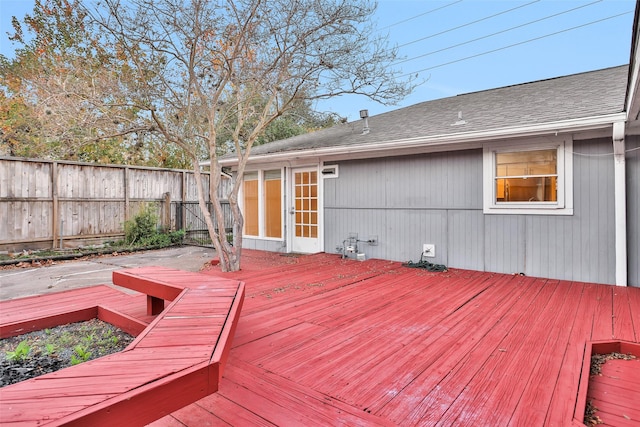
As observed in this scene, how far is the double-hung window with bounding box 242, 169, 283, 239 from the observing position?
24.5 ft

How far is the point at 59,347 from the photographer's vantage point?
2.62 m

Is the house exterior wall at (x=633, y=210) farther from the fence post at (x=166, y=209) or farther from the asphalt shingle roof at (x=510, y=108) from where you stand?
the fence post at (x=166, y=209)

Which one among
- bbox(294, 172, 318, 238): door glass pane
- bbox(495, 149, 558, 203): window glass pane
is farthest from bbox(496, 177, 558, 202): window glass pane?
bbox(294, 172, 318, 238): door glass pane

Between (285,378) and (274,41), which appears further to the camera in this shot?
(274,41)

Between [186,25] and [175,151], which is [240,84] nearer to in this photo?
[186,25]

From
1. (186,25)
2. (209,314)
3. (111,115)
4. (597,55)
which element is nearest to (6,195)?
(111,115)

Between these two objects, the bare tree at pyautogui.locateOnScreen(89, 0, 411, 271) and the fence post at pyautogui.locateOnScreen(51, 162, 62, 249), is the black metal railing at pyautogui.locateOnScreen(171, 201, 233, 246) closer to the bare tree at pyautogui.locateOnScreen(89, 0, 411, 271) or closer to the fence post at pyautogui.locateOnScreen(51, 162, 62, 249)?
the fence post at pyautogui.locateOnScreen(51, 162, 62, 249)

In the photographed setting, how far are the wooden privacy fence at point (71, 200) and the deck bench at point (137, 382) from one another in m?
7.36

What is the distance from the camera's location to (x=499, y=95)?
6.64 metres

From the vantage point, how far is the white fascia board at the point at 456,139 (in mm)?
3869

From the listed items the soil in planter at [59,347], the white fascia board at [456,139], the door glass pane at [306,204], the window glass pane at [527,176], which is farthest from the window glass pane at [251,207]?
the window glass pane at [527,176]

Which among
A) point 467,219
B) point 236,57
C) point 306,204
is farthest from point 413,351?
point 306,204

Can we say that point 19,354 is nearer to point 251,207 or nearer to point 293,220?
point 293,220

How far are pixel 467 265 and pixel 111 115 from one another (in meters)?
5.85
